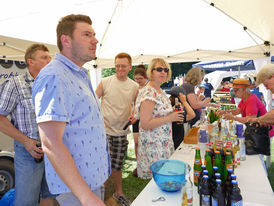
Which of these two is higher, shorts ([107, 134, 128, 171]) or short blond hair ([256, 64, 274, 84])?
short blond hair ([256, 64, 274, 84])

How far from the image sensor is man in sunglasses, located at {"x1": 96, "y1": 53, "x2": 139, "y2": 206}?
98.1 inches

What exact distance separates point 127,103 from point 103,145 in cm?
141

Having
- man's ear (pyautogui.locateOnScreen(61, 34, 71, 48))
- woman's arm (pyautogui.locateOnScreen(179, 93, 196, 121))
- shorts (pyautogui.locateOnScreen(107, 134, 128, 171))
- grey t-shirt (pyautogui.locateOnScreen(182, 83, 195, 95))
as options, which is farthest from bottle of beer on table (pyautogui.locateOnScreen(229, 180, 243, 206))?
grey t-shirt (pyautogui.locateOnScreen(182, 83, 195, 95))

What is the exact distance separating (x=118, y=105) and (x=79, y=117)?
1.52 m

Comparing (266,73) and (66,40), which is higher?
(66,40)

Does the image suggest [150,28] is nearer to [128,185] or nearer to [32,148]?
[128,185]

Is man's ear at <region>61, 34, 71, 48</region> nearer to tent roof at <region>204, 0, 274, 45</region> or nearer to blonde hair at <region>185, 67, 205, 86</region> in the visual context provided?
blonde hair at <region>185, 67, 205, 86</region>

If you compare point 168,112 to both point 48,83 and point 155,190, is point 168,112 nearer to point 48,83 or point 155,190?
point 155,190

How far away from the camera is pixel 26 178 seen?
1667mm

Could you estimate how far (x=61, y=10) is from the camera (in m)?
3.13

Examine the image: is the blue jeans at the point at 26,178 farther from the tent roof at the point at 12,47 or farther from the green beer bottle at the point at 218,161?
the tent roof at the point at 12,47

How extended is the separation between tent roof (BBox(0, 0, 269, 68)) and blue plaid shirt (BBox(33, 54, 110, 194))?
239cm

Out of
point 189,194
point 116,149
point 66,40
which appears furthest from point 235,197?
point 116,149

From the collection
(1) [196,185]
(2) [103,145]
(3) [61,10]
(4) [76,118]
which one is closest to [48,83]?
(4) [76,118]
